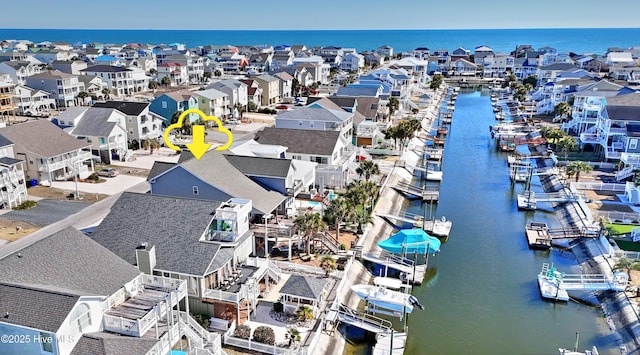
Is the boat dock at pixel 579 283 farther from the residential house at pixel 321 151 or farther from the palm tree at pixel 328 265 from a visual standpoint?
the residential house at pixel 321 151

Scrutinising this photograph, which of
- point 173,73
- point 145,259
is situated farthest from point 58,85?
point 145,259

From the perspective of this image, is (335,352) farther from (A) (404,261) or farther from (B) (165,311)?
(A) (404,261)

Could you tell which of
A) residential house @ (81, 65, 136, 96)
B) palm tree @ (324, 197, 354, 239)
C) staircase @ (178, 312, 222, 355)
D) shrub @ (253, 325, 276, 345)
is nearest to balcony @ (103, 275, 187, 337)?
staircase @ (178, 312, 222, 355)

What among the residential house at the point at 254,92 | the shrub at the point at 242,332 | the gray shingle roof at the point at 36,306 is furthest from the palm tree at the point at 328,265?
the residential house at the point at 254,92


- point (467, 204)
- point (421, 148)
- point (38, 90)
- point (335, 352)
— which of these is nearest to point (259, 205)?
point (335, 352)

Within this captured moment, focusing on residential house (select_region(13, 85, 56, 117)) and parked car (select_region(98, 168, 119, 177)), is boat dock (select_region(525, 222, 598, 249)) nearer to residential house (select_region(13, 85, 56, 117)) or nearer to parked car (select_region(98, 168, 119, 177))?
parked car (select_region(98, 168, 119, 177))

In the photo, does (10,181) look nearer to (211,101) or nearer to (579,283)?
(211,101)
